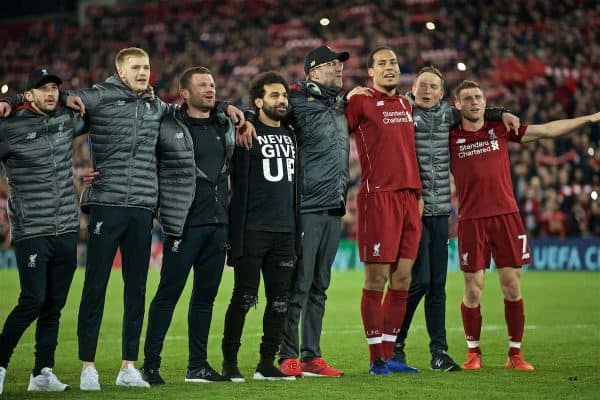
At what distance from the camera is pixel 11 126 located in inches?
319

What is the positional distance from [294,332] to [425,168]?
75.0 inches

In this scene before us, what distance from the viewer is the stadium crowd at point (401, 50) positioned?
926 inches

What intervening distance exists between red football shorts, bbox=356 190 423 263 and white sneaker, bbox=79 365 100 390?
7.73ft

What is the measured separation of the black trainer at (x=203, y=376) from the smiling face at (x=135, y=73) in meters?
2.19

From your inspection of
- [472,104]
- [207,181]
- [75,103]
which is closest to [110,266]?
[207,181]

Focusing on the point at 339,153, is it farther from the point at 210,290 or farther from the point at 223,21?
the point at 223,21

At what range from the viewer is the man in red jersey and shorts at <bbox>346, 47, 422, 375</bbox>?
9070 millimetres

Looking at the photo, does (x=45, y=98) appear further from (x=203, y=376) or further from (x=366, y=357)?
(x=366, y=357)

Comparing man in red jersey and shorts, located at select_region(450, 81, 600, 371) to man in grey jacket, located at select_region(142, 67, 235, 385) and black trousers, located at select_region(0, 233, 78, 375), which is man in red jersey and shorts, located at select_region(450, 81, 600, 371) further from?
black trousers, located at select_region(0, 233, 78, 375)

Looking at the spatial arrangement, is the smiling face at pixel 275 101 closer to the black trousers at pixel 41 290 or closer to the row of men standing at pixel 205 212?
the row of men standing at pixel 205 212

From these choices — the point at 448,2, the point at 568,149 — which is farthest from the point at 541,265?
the point at 448,2

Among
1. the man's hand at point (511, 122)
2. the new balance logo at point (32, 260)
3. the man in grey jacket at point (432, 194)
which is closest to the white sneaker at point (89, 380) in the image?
the new balance logo at point (32, 260)

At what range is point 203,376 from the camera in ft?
28.0

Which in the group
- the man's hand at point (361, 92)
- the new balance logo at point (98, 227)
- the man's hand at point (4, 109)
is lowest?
the new balance logo at point (98, 227)
